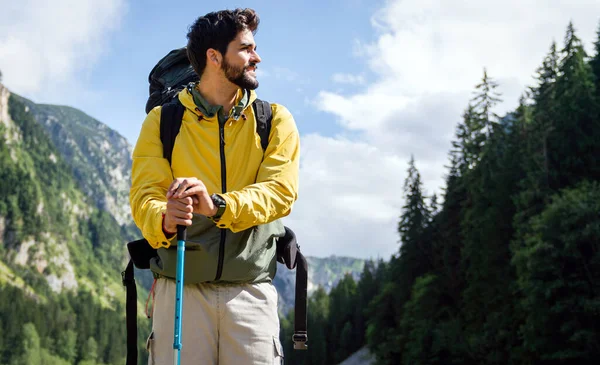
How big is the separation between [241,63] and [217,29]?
0.23 m

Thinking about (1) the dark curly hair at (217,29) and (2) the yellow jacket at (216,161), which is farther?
(1) the dark curly hair at (217,29)

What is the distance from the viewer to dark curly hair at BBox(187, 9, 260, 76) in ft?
14.4

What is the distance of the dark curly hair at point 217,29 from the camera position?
4.38 meters

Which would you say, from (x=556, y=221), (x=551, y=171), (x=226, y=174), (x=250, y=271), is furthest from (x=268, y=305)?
(x=551, y=171)

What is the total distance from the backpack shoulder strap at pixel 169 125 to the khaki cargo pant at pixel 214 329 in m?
0.71

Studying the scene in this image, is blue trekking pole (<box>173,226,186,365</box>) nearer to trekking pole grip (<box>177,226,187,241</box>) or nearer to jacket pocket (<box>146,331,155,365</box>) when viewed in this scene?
trekking pole grip (<box>177,226,187,241</box>)

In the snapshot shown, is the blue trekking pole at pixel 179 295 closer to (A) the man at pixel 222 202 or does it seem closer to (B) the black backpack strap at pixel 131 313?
(A) the man at pixel 222 202

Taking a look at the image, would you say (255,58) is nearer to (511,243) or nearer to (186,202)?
(186,202)

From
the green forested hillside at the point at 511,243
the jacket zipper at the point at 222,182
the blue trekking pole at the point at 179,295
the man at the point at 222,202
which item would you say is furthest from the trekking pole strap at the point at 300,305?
the green forested hillside at the point at 511,243

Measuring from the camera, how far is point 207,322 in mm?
4133

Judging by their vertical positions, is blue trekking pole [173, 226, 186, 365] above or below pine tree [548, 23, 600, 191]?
below

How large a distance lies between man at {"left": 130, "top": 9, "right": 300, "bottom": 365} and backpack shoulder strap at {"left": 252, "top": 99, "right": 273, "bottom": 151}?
0.10 feet

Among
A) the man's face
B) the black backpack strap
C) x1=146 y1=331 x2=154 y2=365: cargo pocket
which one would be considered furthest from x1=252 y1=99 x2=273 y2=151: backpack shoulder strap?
x1=146 y1=331 x2=154 y2=365: cargo pocket

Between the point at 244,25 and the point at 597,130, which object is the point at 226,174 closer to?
the point at 244,25
